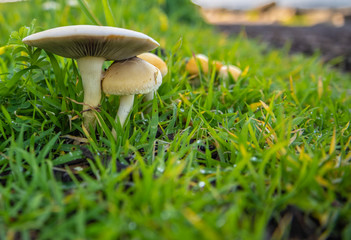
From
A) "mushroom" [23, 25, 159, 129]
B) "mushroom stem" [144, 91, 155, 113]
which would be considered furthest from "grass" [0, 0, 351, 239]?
"mushroom" [23, 25, 159, 129]

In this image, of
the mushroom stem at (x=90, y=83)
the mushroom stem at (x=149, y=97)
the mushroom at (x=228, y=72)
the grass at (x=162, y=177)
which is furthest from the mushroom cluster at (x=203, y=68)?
the mushroom stem at (x=90, y=83)

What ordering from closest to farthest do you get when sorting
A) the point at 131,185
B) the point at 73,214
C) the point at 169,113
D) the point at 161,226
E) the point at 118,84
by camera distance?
1. the point at 161,226
2. the point at 73,214
3. the point at 131,185
4. the point at 118,84
5. the point at 169,113

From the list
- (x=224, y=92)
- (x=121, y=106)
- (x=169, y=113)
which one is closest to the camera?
(x=121, y=106)

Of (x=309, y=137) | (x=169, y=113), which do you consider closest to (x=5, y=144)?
(x=169, y=113)

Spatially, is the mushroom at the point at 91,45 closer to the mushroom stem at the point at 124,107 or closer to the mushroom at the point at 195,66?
the mushroom stem at the point at 124,107

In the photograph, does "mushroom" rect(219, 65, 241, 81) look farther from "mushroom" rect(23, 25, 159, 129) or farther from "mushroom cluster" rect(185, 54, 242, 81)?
"mushroom" rect(23, 25, 159, 129)

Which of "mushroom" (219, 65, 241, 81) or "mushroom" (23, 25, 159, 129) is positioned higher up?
"mushroom" (23, 25, 159, 129)

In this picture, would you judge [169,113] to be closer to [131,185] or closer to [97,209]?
[131,185]

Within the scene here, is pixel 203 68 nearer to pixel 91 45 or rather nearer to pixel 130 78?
pixel 130 78
